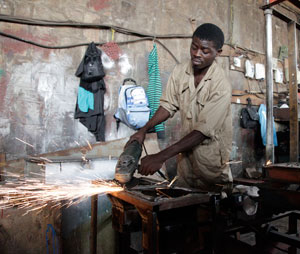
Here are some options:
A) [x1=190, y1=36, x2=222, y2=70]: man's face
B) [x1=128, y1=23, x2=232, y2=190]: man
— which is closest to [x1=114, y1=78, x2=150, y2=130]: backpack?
[x1=128, y1=23, x2=232, y2=190]: man

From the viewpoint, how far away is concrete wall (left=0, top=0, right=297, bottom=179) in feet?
13.8

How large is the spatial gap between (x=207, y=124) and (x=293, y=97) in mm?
2021

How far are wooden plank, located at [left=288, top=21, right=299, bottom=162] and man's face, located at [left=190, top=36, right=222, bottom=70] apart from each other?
1759mm

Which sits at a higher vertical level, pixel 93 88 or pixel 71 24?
pixel 71 24

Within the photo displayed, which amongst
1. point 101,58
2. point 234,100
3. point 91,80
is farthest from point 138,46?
point 234,100

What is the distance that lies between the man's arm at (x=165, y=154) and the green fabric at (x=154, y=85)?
286 cm

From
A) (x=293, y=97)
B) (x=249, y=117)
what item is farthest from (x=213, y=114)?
(x=249, y=117)

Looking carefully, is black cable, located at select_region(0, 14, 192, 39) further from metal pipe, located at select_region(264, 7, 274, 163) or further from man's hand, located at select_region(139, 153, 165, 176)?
man's hand, located at select_region(139, 153, 165, 176)

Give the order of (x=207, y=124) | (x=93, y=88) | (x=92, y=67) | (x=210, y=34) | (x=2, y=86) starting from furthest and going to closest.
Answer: (x=93, y=88) → (x=92, y=67) → (x=2, y=86) → (x=210, y=34) → (x=207, y=124)

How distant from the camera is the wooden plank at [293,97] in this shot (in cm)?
350

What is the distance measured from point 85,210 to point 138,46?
3.77 meters

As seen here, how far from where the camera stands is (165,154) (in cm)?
213

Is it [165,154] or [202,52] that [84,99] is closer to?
[202,52]

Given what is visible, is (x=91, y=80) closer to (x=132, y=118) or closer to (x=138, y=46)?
(x=132, y=118)
